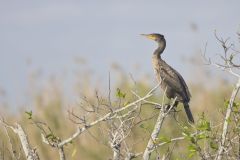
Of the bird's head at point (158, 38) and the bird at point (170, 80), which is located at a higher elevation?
the bird's head at point (158, 38)

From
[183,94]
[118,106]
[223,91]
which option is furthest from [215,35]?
[223,91]

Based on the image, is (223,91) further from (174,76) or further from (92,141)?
(174,76)

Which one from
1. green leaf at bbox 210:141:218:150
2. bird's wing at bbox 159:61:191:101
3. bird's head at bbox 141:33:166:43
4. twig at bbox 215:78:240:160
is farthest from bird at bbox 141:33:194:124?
twig at bbox 215:78:240:160

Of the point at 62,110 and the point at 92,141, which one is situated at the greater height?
the point at 62,110

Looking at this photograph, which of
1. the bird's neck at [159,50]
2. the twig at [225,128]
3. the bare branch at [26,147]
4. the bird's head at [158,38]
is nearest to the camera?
the twig at [225,128]

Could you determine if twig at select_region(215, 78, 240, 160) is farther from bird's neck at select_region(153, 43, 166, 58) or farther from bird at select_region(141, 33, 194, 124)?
bird's neck at select_region(153, 43, 166, 58)

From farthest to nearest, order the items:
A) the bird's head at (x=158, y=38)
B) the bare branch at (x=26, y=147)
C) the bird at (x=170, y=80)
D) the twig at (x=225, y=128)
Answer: the bird's head at (x=158, y=38) < the bird at (x=170, y=80) < the bare branch at (x=26, y=147) < the twig at (x=225, y=128)

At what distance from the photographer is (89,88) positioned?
13.8 metres

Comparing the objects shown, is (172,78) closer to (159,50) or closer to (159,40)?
(159,50)

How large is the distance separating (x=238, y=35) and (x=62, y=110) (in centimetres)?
901

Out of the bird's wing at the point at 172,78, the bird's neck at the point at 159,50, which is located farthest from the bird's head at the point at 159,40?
the bird's wing at the point at 172,78

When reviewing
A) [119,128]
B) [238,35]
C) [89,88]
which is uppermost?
[89,88]

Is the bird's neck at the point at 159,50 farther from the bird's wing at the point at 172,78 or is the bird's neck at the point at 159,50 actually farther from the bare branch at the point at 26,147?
the bare branch at the point at 26,147

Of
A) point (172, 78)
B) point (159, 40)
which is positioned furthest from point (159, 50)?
point (172, 78)
